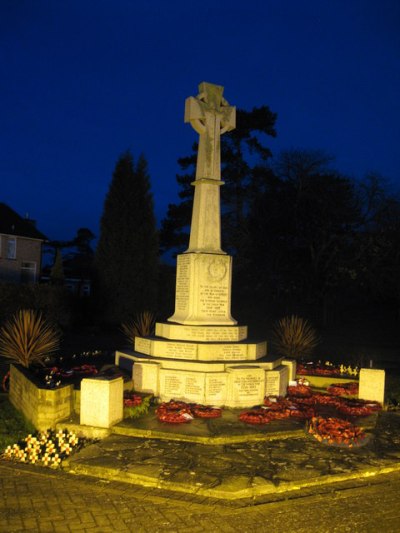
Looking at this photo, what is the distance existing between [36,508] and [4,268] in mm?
28814

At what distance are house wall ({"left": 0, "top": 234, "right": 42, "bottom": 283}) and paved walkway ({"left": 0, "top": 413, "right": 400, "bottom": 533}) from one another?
26719 mm

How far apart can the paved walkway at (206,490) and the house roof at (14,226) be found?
91.6 ft

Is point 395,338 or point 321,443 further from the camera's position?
point 395,338

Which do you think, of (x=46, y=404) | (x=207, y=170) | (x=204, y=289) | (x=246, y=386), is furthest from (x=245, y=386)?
(x=207, y=170)

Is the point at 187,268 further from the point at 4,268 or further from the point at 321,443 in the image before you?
the point at 4,268

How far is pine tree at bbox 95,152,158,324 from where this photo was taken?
2450 centimetres

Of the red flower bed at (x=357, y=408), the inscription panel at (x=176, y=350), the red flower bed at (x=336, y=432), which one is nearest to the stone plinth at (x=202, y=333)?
the inscription panel at (x=176, y=350)

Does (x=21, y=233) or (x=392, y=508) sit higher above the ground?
(x=21, y=233)

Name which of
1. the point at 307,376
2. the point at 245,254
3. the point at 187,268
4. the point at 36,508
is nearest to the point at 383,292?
the point at 245,254

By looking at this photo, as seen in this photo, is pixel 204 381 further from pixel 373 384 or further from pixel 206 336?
pixel 373 384

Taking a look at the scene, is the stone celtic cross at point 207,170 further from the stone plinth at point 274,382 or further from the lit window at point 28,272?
the lit window at point 28,272

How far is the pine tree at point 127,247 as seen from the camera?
80.4 ft

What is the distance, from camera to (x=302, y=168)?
Answer: 27.9 metres

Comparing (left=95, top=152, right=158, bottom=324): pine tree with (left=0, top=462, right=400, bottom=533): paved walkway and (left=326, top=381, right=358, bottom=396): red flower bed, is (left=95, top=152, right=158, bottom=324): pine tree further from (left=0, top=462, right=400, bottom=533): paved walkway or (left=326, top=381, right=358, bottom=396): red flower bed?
(left=0, top=462, right=400, bottom=533): paved walkway
